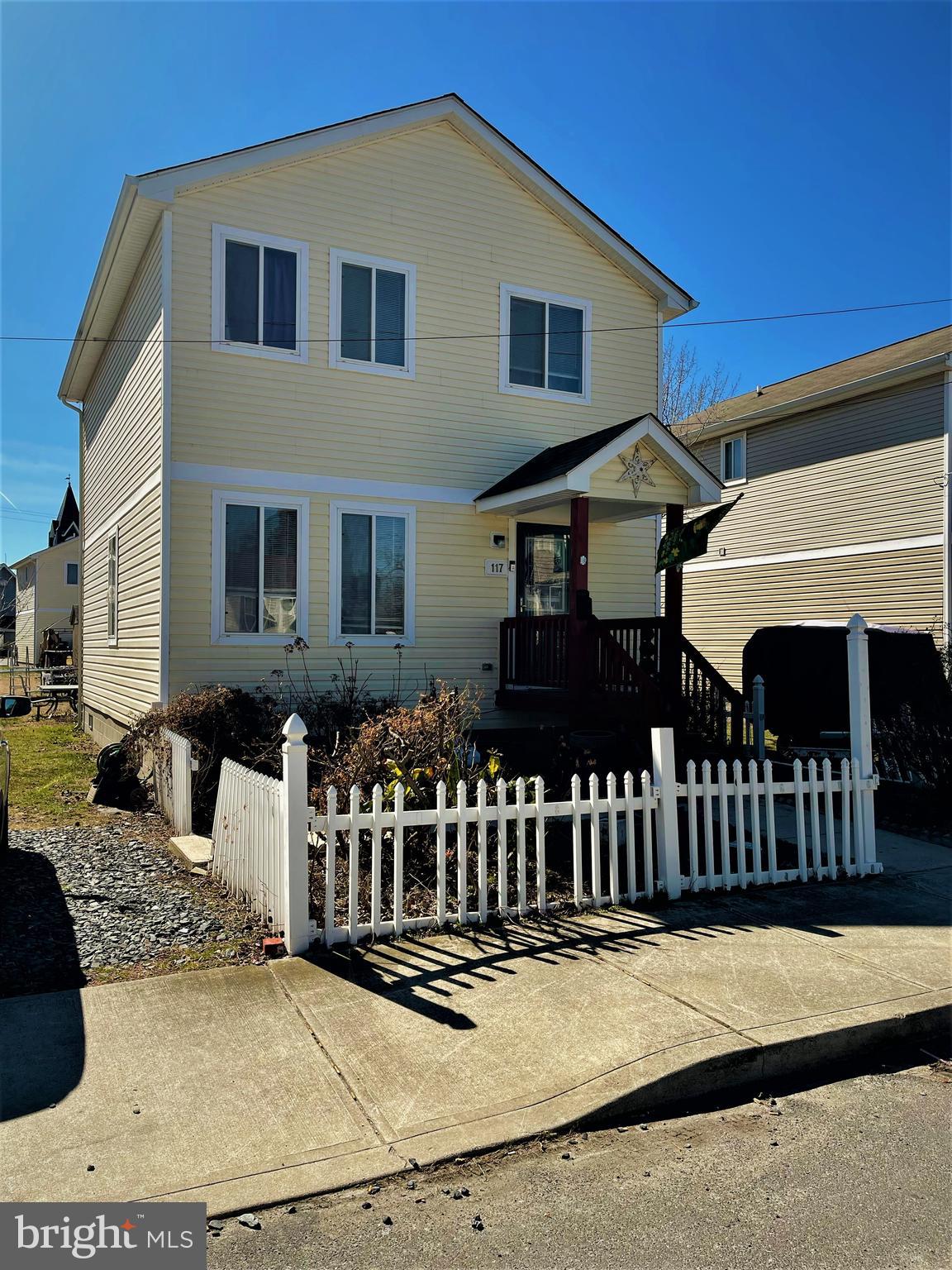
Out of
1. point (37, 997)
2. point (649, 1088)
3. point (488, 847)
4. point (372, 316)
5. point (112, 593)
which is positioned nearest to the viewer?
point (649, 1088)

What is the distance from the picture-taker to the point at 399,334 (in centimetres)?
1212

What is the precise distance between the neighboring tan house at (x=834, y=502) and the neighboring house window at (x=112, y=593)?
13.6 m

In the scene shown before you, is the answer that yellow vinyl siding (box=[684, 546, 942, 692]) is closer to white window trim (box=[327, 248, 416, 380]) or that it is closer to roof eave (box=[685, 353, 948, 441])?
roof eave (box=[685, 353, 948, 441])

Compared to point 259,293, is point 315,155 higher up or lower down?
higher up

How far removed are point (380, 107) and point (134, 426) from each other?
529 cm

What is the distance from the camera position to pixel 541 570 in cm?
1335

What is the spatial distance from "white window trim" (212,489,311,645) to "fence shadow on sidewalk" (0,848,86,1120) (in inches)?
174

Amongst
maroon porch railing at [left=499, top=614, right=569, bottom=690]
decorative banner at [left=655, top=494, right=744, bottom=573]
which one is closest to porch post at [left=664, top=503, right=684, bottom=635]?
decorative banner at [left=655, top=494, right=744, bottom=573]

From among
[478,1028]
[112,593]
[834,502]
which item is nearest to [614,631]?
[478,1028]

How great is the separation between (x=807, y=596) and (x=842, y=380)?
4610mm

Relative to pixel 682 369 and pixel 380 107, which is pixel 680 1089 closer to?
pixel 380 107

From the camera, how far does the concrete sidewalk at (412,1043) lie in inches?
132

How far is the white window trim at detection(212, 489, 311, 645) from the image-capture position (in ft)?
35.4

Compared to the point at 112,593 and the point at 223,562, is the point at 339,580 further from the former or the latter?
the point at 112,593
